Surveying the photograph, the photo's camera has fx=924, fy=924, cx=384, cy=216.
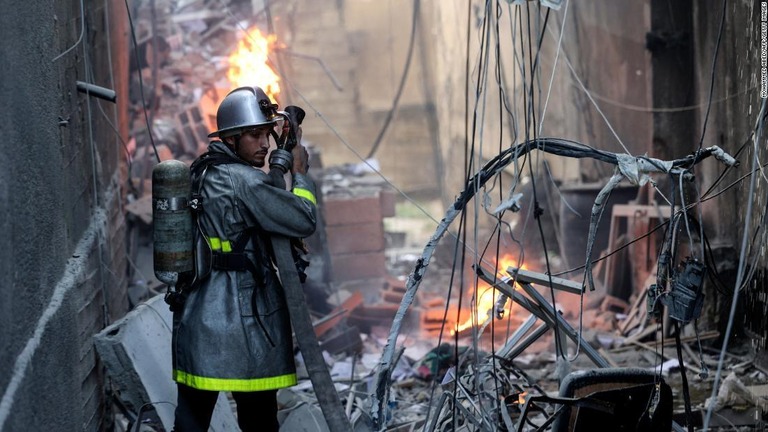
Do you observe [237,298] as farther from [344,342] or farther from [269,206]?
[344,342]

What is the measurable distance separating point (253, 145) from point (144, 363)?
159cm

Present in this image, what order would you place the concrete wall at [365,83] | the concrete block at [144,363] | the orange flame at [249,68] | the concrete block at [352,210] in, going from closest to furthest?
the concrete block at [144,363], the concrete block at [352,210], the orange flame at [249,68], the concrete wall at [365,83]

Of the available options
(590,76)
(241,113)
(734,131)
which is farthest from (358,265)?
(241,113)

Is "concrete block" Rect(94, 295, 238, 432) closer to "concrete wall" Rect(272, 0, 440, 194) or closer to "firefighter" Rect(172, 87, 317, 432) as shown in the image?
"firefighter" Rect(172, 87, 317, 432)

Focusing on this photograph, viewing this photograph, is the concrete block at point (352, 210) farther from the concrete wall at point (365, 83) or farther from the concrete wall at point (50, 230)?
the concrete wall at point (365, 83)

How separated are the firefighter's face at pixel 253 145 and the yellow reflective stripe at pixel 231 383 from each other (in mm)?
1102

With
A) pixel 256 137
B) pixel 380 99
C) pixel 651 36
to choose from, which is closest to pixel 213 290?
pixel 256 137

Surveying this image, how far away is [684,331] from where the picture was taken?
925 cm

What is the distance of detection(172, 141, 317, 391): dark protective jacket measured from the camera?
453cm

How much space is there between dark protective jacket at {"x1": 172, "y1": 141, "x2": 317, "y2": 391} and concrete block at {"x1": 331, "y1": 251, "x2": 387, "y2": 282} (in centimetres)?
803

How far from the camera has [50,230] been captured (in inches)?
166

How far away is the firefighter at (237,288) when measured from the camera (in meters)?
4.55

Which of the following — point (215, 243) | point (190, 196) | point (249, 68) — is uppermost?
point (249, 68)

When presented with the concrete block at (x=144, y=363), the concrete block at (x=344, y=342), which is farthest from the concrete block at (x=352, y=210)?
the concrete block at (x=144, y=363)
